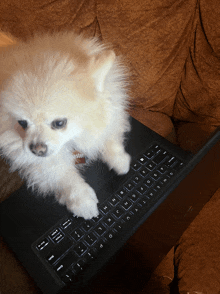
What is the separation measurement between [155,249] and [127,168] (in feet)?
1.17

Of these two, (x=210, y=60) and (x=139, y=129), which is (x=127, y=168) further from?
(x=210, y=60)

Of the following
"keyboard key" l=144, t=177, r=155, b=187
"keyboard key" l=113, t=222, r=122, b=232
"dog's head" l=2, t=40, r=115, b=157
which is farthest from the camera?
"keyboard key" l=144, t=177, r=155, b=187

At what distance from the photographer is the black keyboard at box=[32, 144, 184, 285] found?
721mm

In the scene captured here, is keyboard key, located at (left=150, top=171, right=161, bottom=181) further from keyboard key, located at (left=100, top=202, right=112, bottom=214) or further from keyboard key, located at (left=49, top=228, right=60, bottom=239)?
keyboard key, located at (left=49, top=228, right=60, bottom=239)

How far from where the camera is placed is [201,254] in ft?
2.97

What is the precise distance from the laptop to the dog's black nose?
0.92ft

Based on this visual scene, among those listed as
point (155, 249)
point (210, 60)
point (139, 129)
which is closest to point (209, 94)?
point (210, 60)

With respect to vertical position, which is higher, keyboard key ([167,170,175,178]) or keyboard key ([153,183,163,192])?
keyboard key ([167,170,175,178])

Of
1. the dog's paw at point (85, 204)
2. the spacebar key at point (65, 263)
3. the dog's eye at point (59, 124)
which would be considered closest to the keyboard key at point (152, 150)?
the dog's paw at point (85, 204)

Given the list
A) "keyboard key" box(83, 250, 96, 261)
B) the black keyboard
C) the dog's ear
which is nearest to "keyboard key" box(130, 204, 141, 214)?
the black keyboard

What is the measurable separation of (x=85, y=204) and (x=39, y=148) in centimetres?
30

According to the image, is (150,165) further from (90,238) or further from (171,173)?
(90,238)

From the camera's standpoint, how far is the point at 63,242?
77 centimetres

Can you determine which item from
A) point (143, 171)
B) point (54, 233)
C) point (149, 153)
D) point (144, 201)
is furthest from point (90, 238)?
point (149, 153)
